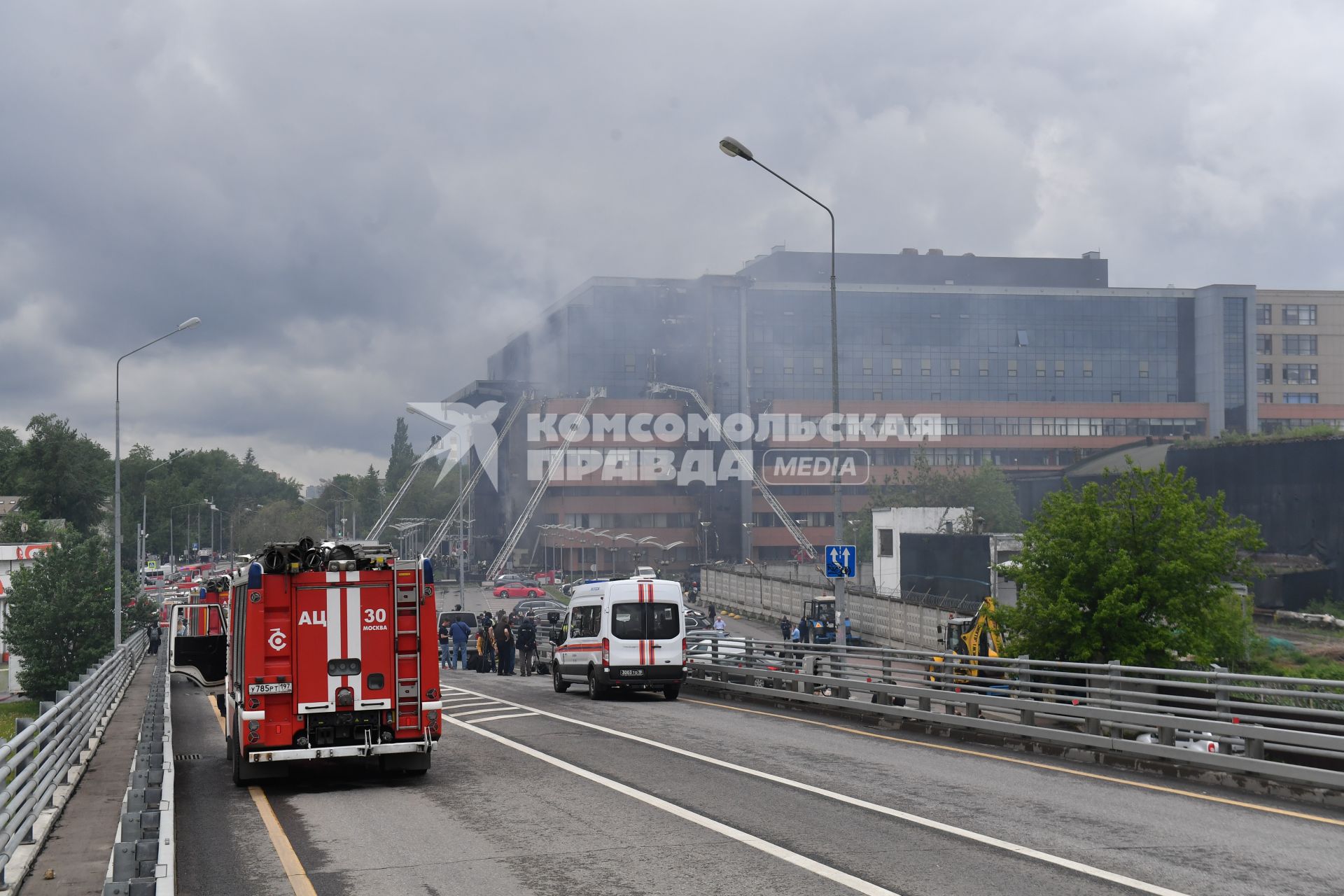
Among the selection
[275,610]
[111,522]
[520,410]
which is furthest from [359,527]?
[275,610]

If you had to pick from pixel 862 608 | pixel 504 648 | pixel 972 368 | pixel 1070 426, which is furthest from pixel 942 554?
pixel 1070 426

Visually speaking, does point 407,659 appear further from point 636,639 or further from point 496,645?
point 496,645

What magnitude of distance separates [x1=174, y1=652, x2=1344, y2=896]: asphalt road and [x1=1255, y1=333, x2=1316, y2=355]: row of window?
133 m

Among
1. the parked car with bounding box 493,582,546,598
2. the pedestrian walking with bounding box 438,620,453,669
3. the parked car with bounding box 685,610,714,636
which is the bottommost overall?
the parked car with bounding box 493,582,546,598

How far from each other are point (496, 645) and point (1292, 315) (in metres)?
124

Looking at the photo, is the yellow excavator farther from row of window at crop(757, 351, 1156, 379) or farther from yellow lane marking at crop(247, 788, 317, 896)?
row of window at crop(757, 351, 1156, 379)

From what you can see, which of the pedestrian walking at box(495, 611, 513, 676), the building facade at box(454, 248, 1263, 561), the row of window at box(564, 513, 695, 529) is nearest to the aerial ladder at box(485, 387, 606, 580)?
the row of window at box(564, 513, 695, 529)

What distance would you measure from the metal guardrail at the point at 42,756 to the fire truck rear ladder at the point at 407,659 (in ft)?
11.4

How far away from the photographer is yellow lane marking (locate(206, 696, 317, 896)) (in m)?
8.77

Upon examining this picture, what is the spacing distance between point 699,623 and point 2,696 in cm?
4521

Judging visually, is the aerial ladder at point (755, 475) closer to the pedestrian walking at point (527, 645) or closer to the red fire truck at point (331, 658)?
the pedestrian walking at point (527, 645)

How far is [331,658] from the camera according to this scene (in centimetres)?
1333

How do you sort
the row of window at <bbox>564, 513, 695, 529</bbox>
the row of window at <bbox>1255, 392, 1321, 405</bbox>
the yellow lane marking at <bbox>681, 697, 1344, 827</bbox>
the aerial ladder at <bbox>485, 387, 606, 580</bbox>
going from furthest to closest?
the row of window at <bbox>1255, 392, 1321, 405</bbox>, the row of window at <bbox>564, 513, 695, 529</bbox>, the aerial ladder at <bbox>485, 387, 606, 580</bbox>, the yellow lane marking at <bbox>681, 697, 1344, 827</bbox>

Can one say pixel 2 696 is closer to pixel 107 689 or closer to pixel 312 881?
pixel 107 689
